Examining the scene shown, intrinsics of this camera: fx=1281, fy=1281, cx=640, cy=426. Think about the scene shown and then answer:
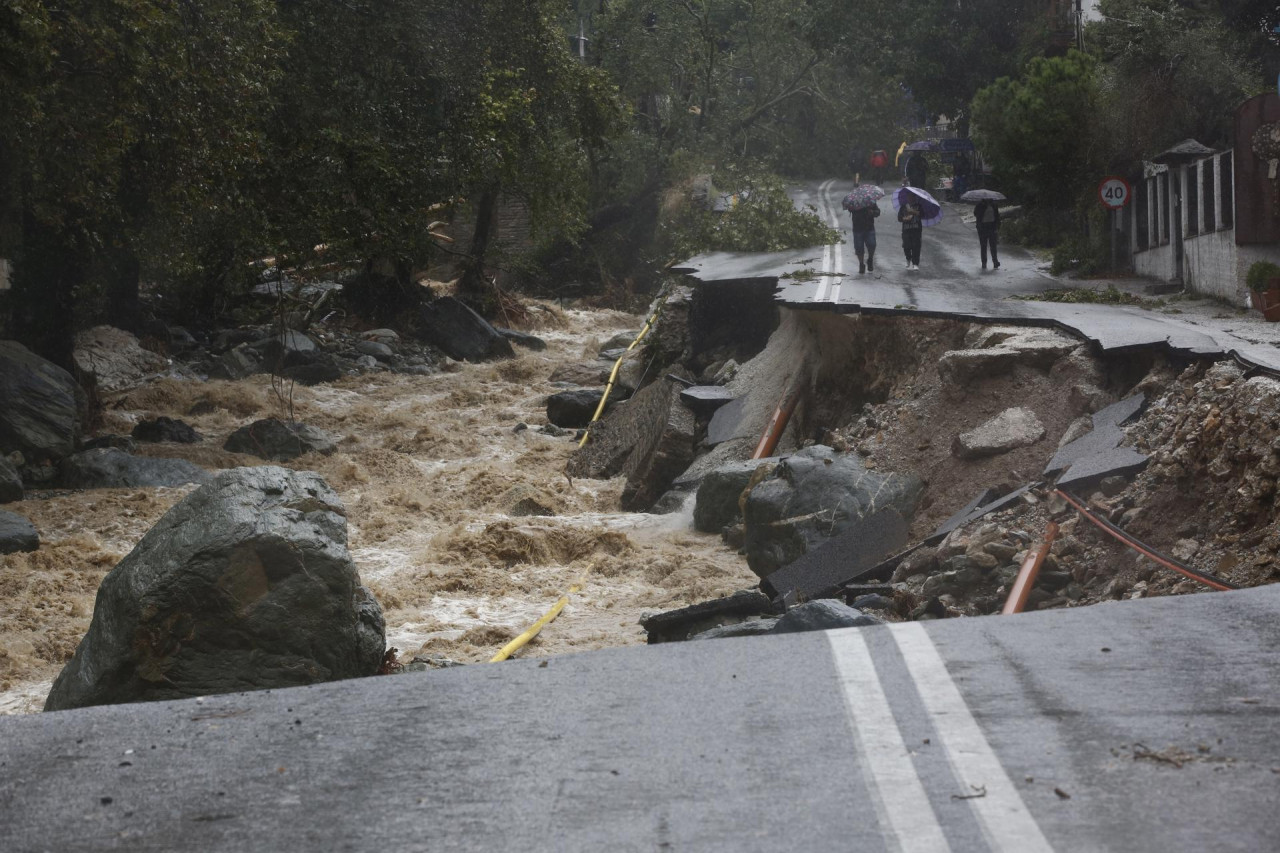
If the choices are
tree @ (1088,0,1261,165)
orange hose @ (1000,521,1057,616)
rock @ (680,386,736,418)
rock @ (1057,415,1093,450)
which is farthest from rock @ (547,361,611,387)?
orange hose @ (1000,521,1057,616)

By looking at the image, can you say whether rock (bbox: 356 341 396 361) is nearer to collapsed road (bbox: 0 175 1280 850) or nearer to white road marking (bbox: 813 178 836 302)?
white road marking (bbox: 813 178 836 302)

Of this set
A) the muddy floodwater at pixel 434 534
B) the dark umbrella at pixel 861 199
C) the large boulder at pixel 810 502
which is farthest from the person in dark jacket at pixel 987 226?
the large boulder at pixel 810 502

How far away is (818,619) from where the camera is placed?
20.1 ft

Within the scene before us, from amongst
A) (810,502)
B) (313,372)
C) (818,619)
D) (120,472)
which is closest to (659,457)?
(810,502)

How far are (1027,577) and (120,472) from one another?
40.0ft

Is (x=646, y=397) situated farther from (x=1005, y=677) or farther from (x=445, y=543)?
(x=1005, y=677)

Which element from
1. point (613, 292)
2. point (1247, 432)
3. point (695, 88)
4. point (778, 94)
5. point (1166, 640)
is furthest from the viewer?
point (778, 94)

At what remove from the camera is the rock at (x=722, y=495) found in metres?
12.9

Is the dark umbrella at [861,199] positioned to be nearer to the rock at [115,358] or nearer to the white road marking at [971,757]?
the rock at [115,358]

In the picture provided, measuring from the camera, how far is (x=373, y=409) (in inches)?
891

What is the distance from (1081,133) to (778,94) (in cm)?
2022

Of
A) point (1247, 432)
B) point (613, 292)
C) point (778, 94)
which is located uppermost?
point (778, 94)

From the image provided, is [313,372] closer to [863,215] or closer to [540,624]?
[863,215]

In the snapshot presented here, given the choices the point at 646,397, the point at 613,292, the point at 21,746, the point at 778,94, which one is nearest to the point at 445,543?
the point at 646,397
